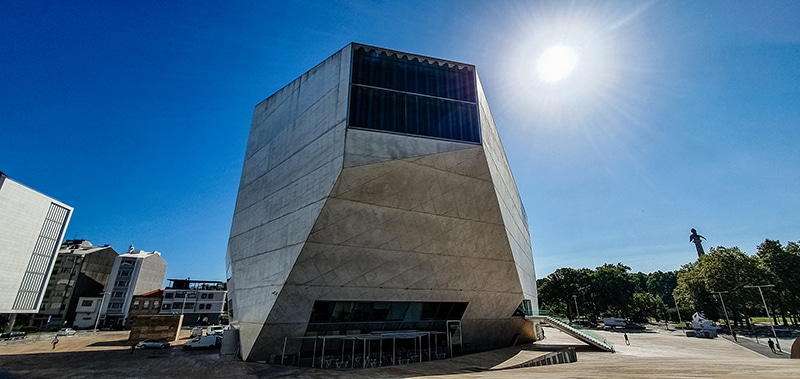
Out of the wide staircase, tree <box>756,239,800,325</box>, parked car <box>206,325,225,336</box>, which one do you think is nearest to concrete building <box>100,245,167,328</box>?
parked car <box>206,325,225,336</box>

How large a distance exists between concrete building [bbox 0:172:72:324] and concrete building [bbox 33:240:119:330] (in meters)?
16.3

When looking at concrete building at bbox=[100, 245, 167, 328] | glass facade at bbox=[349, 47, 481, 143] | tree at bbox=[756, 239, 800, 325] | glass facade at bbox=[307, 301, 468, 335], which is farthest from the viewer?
concrete building at bbox=[100, 245, 167, 328]

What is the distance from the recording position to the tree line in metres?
47.3

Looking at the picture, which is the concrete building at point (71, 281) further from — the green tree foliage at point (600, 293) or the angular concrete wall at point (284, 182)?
the green tree foliage at point (600, 293)

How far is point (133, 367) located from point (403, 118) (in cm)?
2338

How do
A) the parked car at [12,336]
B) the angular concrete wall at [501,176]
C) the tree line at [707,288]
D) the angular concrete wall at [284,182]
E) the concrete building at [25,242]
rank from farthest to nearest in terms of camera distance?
the tree line at [707,288], the parked car at [12,336], the concrete building at [25,242], the angular concrete wall at [501,176], the angular concrete wall at [284,182]

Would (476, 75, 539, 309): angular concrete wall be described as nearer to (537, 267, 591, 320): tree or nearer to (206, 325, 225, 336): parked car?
(206, 325, 225, 336): parked car

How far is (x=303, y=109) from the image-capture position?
23562mm

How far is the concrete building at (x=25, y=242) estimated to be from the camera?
137 feet

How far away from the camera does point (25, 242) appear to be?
146 ft

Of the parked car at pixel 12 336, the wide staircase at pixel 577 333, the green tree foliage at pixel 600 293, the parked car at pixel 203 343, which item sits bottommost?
the parked car at pixel 12 336

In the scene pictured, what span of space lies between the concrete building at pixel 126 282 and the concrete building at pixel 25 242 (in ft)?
54.5

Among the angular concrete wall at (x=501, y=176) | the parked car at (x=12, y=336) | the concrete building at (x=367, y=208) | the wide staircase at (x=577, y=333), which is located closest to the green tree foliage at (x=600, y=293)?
the wide staircase at (x=577, y=333)

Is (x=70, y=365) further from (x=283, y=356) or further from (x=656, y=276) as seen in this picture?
(x=656, y=276)
